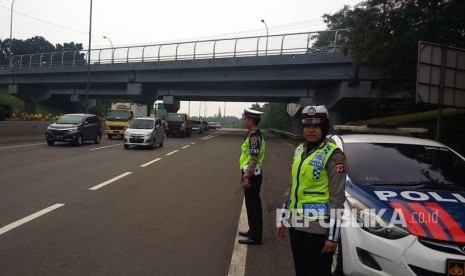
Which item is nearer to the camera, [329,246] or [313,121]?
→ [329,246]

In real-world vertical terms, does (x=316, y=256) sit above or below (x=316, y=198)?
below

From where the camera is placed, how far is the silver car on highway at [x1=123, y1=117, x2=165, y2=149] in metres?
21.3

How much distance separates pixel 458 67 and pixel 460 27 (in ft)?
16.1

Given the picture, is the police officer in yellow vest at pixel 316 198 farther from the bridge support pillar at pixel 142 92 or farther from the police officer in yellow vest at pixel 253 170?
the bridge support pillar at pixel 142 92

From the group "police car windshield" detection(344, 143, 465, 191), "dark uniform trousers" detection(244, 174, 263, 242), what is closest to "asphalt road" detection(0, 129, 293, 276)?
"dark uniform trousers" detection(244, 174, 263, 242)

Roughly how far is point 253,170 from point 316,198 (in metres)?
2.31

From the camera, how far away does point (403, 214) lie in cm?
366

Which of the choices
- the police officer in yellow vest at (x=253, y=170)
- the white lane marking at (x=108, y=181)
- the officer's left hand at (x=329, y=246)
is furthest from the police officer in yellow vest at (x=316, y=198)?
the white lane marking at (x=108, y=181)

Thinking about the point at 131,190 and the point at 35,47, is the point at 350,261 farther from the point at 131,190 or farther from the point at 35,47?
the point at 35,47

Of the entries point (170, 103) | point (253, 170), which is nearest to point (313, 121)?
point (253, 170)

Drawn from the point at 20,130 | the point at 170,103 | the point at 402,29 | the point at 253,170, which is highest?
the point at 402,29

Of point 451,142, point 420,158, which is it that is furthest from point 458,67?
point 420,158

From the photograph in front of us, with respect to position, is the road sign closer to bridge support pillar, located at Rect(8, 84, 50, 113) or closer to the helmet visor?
the helmet visor

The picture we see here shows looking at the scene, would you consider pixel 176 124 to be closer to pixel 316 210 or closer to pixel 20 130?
pixel 20 130
